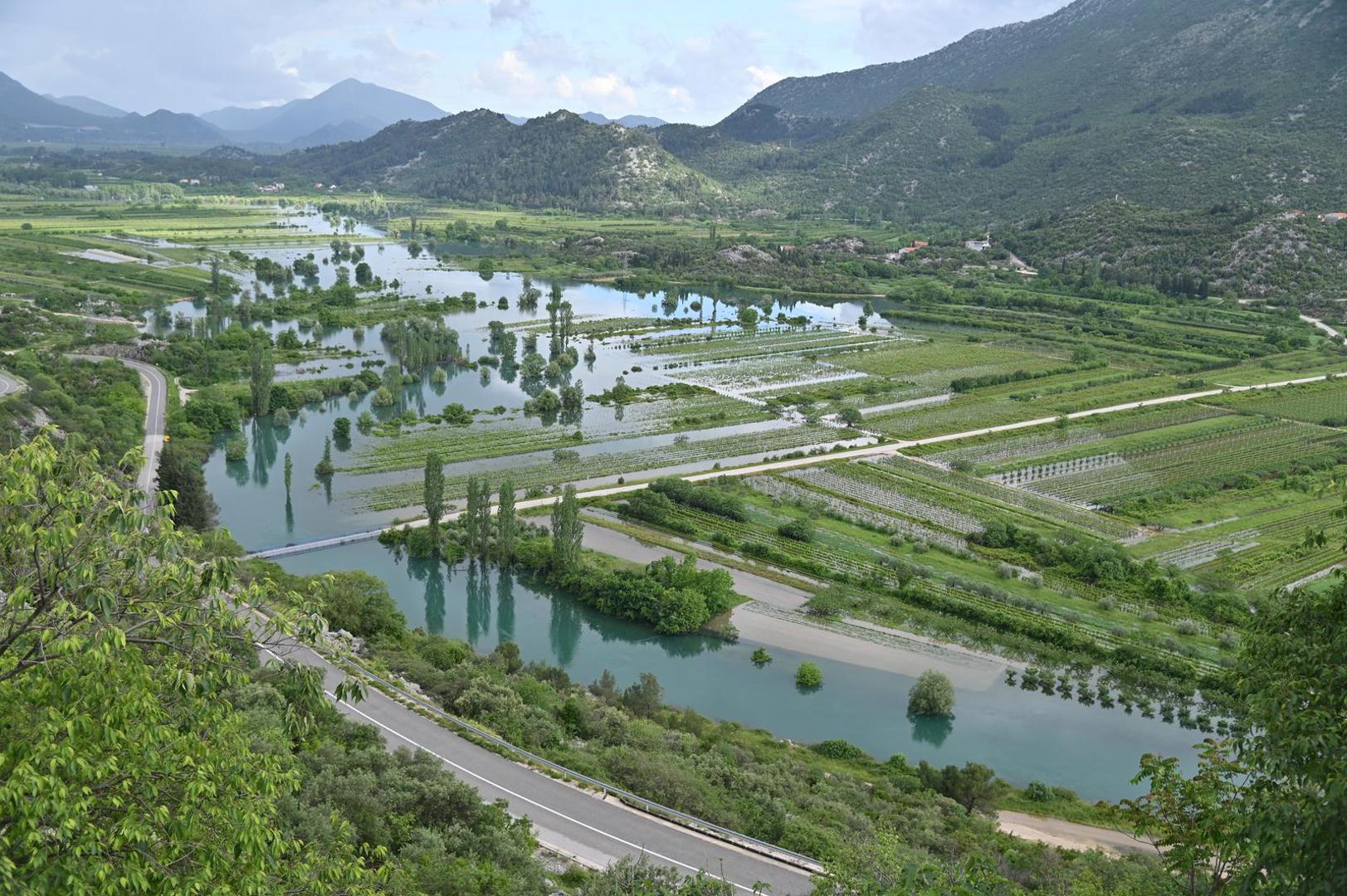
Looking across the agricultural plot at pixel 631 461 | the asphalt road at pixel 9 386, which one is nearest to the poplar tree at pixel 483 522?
the agricultural plot at pixel 631 461

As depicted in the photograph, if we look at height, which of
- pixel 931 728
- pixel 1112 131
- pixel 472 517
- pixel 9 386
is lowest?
pixel 931 728

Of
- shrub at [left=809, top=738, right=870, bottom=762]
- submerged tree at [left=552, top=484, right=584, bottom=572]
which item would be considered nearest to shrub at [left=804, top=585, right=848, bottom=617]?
shrub at [left=809, top=738, right=870, bottom=762]

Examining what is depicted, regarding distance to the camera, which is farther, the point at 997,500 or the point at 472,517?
the point at 997,500

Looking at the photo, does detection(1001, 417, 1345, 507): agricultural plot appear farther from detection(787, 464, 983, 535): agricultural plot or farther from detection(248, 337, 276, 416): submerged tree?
detection(248, 337, 276, 416): submerged tree

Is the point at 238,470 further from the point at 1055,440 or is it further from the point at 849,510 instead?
the point at 1055,440

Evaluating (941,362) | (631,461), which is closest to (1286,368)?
(941,362)

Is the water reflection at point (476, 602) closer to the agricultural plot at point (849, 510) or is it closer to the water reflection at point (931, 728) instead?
the agricultural plot at point (849, 510)
